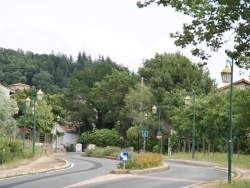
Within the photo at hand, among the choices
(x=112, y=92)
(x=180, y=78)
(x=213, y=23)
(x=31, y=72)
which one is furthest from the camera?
(x=31, y=72)

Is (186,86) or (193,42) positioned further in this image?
(186,86)

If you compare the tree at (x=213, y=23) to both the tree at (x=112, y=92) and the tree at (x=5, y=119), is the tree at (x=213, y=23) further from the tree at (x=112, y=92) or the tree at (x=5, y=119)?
the tree at (x=112, y=92)

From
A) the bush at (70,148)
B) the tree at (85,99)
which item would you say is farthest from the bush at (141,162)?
the bush at (70,148)

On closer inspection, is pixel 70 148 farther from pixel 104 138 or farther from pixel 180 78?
pixel 180 78

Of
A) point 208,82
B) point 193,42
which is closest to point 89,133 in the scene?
point 208,82

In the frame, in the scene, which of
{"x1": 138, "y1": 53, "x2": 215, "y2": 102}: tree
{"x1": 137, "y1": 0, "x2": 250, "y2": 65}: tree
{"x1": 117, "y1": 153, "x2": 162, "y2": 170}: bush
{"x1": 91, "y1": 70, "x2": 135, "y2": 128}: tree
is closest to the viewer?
{"x1": 137, "y1": 0, "x2": 250, "y2": 65}: tree

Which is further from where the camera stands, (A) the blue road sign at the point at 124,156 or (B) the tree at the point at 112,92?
(B) the tree at the point at 112,92

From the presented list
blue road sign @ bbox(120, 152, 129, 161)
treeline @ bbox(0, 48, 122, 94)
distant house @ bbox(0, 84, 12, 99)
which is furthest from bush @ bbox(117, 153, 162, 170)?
treeline @ bbox(0, 48, 122, 94)

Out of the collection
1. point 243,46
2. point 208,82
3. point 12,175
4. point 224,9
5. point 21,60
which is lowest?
point 12,175

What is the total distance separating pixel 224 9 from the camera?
13117mm

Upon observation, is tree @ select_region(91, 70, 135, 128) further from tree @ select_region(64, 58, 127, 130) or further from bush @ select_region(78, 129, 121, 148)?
bush @ select_region(78, 129, 121, 148)

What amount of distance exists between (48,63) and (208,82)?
423 ft

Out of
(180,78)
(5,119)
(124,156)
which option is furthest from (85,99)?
(124,156)

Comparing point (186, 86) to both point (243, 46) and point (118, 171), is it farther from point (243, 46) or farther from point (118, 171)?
point (243, 46)
